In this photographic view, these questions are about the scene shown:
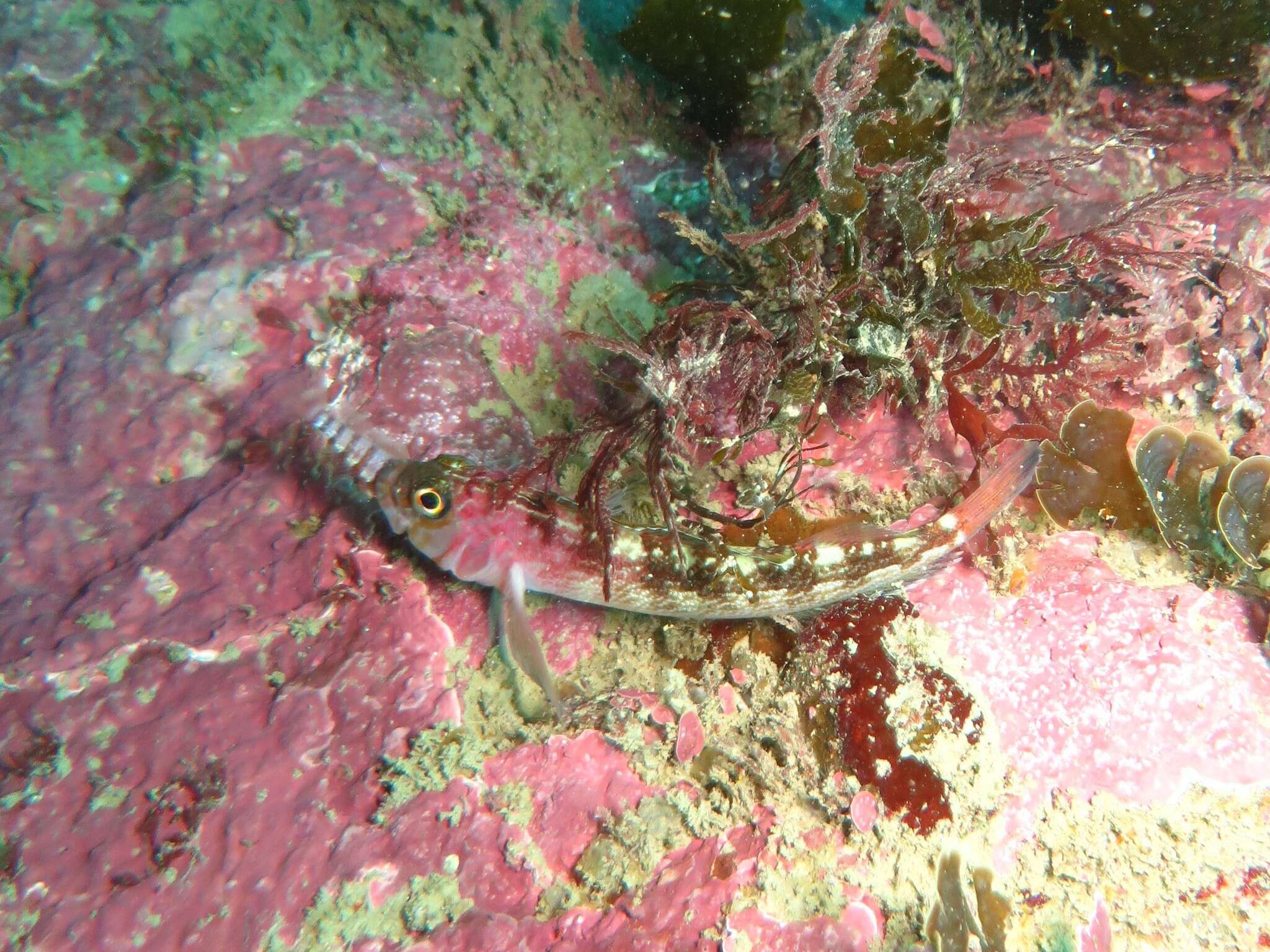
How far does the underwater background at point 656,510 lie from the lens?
2.70 metres

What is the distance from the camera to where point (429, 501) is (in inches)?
111

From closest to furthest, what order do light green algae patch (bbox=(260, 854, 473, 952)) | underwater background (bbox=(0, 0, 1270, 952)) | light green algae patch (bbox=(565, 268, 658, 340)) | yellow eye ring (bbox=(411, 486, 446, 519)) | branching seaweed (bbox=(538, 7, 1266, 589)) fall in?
light green algae patch (bbox=(260, 854, 473, 952)) < underwater background (bbox=(0, 0, 1270, 952)) < yellow eye ring (bbox=(411, 486, 446, 519)) < branching seaweed (bbox=(538, 7, 1266, 589)) < light green algae patch (bbox=(565, 268, 658, 340))

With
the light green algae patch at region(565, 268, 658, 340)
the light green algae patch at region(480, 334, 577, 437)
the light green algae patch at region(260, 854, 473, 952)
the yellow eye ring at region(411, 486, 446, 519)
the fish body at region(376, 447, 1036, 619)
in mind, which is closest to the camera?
the light green algae patch at region(260, 854, 473, 952)

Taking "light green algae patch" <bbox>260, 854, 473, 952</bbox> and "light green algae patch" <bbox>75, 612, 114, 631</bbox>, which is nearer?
"light green algae patch" <bbox>260, 854, 473, 952</bbox>

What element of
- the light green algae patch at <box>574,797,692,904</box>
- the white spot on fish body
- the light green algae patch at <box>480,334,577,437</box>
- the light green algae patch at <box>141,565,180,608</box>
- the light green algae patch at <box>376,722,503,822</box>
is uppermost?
the light green algae patch at <box>141,565,180,608</box>

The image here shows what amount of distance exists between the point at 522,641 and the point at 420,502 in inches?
33.6

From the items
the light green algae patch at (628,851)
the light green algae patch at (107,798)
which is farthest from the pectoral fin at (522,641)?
the light green algae patch at (107,798)

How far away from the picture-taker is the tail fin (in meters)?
3.16

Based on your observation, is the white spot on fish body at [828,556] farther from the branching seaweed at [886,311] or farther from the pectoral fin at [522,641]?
the pectoral fin at [522,641]

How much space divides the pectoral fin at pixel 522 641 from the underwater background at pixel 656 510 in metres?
0.10

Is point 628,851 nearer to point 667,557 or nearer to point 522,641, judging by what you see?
point 522,641

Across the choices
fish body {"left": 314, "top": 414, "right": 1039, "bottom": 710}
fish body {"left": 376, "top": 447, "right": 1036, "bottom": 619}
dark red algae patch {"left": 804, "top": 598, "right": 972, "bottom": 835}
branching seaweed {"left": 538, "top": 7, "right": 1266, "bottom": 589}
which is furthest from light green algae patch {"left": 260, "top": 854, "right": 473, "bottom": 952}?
dark red algae patch {"left": 804, "top": 598, "right": 972, "bottom": 835}

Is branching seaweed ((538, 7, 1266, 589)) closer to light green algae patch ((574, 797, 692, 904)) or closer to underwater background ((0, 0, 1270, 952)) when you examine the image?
underwater background ((0, 0, 1270, 952))

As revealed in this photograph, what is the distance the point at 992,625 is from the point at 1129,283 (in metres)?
2.25
